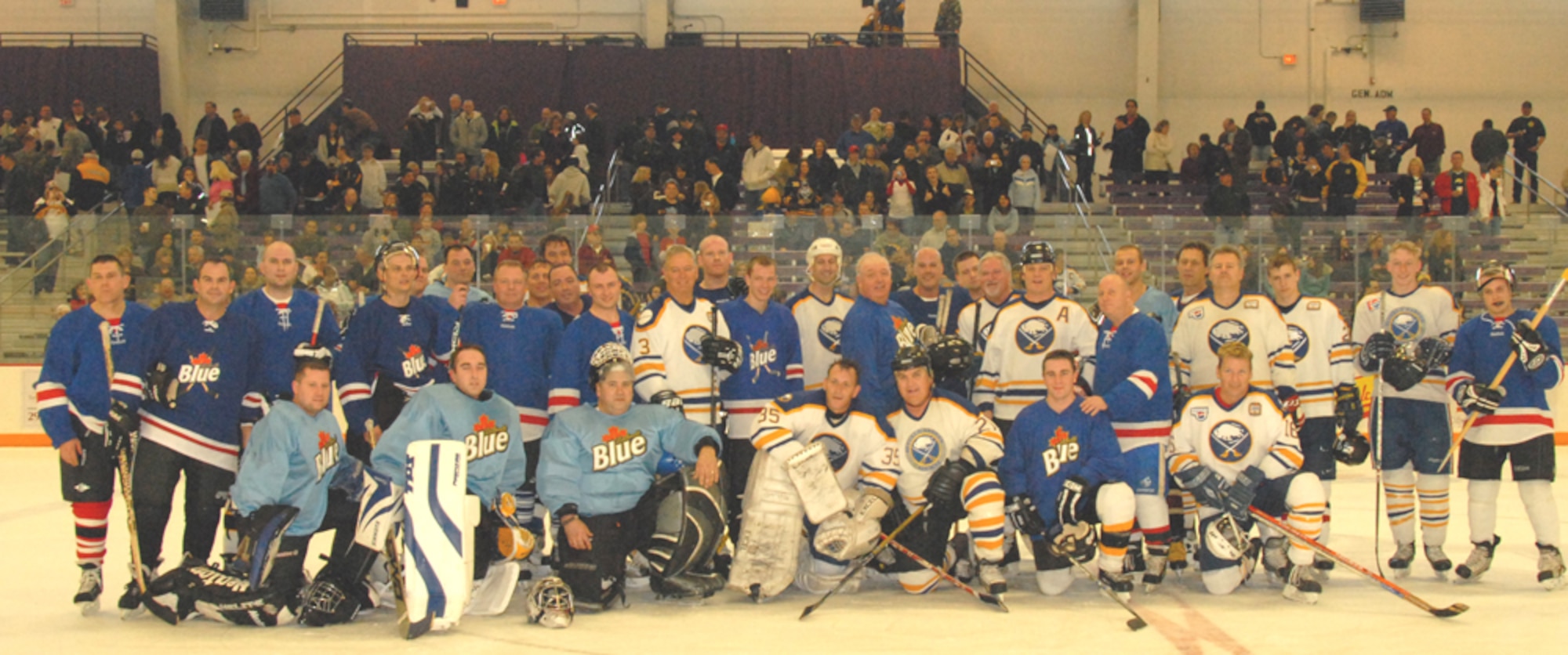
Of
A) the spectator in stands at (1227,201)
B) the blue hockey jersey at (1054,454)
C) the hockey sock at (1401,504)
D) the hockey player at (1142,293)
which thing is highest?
the spectator in stands at (1227,201)

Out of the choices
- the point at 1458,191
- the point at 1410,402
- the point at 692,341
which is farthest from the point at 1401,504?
the point at 1458,191

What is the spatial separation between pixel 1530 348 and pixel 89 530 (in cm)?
630

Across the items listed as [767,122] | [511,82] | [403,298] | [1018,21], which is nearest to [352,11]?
[511,82]

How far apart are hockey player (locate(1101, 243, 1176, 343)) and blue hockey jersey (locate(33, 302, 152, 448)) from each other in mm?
4289

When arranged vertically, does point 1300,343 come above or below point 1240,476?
→ above

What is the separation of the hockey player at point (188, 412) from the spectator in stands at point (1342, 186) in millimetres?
12185

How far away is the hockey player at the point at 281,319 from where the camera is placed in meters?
5.97

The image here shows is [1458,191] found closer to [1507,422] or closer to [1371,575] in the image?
[1507,422]

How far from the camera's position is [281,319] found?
6.06 meters

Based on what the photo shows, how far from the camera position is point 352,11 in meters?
20.0

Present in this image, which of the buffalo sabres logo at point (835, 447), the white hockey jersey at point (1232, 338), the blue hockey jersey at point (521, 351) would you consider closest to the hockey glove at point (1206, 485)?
the white hockey jersey at point (1232, 338)

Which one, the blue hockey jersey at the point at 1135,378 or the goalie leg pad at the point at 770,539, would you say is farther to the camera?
the blue hockey jersey at the point at 1135,378

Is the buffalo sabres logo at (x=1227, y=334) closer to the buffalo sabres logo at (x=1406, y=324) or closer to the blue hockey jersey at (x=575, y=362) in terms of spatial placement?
the buffalo sabres logo at (x=1406, y=324)

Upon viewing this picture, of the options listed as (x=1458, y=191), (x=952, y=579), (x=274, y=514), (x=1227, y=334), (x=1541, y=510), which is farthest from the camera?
(x=1458, y=191)
